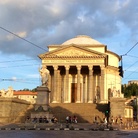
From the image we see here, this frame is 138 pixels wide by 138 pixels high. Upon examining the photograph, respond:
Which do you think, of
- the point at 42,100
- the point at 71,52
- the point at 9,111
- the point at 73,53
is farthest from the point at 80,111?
the point at 71,52

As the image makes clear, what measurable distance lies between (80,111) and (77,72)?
47.9 ft

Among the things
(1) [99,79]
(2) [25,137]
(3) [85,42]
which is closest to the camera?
(2) [25,137]

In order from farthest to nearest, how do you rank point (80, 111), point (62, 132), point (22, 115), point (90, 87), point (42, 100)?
point (90, 87) → point (80, 111) → point (22, 115) → point (42, 100) → point (62, 132)

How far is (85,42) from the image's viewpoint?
7256cm

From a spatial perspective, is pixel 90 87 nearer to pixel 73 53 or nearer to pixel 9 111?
pixel 73 53

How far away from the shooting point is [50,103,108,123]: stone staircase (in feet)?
149

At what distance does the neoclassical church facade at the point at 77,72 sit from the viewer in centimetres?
6256

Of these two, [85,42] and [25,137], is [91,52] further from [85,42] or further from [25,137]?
[25,137]

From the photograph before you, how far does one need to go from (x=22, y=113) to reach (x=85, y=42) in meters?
28.8

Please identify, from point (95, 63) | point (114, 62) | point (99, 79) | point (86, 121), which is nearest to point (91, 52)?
point (95, 63)

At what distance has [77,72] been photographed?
6359 cm

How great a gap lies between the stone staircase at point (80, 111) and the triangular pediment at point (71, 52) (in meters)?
11.6

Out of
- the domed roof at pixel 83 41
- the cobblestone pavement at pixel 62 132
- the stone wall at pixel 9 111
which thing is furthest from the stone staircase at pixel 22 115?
the domed roof at pixel 83 41

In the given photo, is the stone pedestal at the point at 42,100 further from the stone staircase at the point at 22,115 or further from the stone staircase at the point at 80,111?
the stone staircase at the point at 80,111
